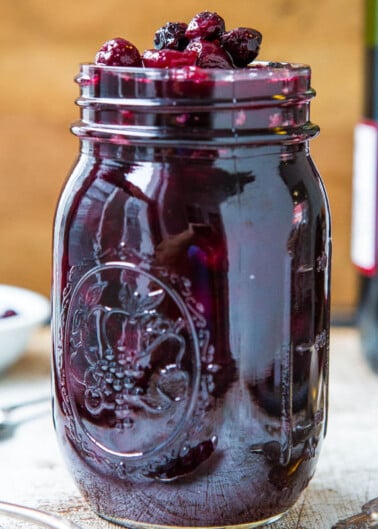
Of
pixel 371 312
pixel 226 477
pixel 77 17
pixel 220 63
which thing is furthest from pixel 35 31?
pixel 226 477

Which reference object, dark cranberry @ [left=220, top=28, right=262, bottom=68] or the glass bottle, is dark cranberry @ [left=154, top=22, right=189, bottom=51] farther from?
the glass bottle

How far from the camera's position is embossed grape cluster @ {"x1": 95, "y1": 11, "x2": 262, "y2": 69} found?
690 millimetres

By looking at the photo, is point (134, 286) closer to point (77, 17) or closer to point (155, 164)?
point (155, 164)

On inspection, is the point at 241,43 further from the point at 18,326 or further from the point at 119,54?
the point at 18,326

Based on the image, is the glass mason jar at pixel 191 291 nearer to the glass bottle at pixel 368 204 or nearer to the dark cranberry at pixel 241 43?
the dark cranberry at pixel 241 43

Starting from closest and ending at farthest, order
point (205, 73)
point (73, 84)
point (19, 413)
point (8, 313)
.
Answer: point (205, 73) → point (19, 413) → point (8, 313) → point (73, 84)

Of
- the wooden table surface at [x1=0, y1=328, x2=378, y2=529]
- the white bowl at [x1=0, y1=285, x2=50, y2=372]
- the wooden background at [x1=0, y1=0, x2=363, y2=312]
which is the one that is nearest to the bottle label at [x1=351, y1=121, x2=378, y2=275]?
the wooden table surface at [x1=0, y1=328, x2=378, y2=529]

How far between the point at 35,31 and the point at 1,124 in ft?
0.52

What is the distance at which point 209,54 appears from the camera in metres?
0.70

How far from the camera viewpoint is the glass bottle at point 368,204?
1.22 m

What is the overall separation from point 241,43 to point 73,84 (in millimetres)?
841

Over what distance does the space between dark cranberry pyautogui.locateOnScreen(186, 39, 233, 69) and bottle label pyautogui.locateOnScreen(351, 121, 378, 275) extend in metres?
0.53

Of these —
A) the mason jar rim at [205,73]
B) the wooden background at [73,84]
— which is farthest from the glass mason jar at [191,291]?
the wooden background at [73,84]

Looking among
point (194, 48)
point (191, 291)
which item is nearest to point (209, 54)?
point (194, 48)
